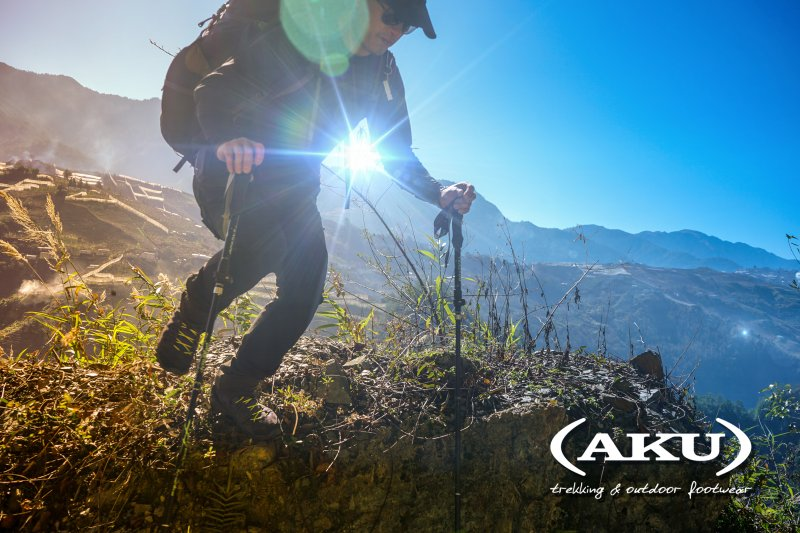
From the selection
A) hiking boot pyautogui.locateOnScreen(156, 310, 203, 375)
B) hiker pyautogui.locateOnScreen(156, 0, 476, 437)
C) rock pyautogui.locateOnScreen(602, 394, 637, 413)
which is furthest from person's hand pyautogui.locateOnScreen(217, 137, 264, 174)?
rock pyautogui.locateOnScreen(602, 394, 637, 413)

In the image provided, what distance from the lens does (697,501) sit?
2.47 metres

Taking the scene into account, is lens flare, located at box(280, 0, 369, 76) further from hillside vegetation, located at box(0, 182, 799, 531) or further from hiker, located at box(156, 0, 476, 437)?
hillside vegetation, located at box(0, 182, 799, 531)

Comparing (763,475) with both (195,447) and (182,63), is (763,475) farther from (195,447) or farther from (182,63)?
(182,63)

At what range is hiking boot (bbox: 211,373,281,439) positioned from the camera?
1.89m

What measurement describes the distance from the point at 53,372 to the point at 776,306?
256 meters

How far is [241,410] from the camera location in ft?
6.31

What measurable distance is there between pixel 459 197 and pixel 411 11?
113cm

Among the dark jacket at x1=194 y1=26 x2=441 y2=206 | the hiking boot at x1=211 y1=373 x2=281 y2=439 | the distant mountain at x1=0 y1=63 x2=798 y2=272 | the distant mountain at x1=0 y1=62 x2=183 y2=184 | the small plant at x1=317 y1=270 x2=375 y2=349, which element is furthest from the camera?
the distant mountain at x1=0 y1=62 x2=183 y2=184

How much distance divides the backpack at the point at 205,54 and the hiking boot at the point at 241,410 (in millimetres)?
1289

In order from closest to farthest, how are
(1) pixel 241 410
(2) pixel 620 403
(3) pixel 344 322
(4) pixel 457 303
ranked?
(1) pixel 241 410, (4) pixel 457 303, (2) pixel 620 403, (3) pixel 344 322

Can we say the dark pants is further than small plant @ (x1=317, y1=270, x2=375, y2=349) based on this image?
No

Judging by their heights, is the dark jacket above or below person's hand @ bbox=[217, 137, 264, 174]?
above

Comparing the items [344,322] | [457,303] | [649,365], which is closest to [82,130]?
[344,322]

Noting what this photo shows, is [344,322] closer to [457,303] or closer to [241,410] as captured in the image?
[457,303]
